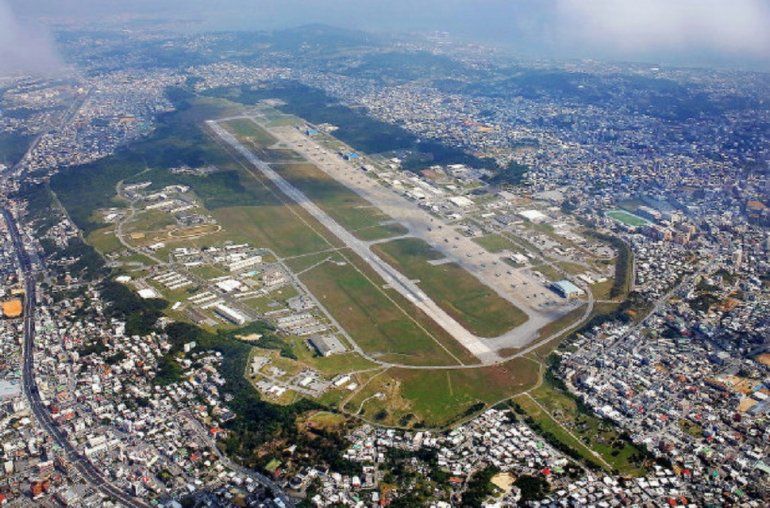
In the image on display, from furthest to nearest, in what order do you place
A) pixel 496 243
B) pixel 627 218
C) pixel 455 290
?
pixel 627 218
pixel 496 243
pixel 455 290

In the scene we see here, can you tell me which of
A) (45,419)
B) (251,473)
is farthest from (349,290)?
(45,419)

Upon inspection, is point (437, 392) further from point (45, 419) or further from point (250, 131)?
point (250, 131)

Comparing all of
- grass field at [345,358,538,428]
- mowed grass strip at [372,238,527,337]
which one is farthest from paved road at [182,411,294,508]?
mowed grass strip at [372,238,527,337]

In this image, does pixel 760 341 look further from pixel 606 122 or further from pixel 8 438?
pixel 606 122

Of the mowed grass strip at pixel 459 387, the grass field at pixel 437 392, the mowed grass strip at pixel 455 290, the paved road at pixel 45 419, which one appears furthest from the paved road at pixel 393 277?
the paved road at pixel 45 419

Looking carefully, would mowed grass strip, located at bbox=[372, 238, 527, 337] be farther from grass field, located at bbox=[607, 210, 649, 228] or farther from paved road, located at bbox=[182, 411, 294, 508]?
grass field, located at bbox=[607, 210, 649, 228]

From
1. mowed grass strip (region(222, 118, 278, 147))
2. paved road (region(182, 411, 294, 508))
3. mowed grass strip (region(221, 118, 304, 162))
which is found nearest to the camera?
paved road (region(182, 411, 294, 508))

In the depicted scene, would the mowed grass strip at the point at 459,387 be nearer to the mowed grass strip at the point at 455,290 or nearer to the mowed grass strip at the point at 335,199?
the mowed grass strip at the point at 455,290
